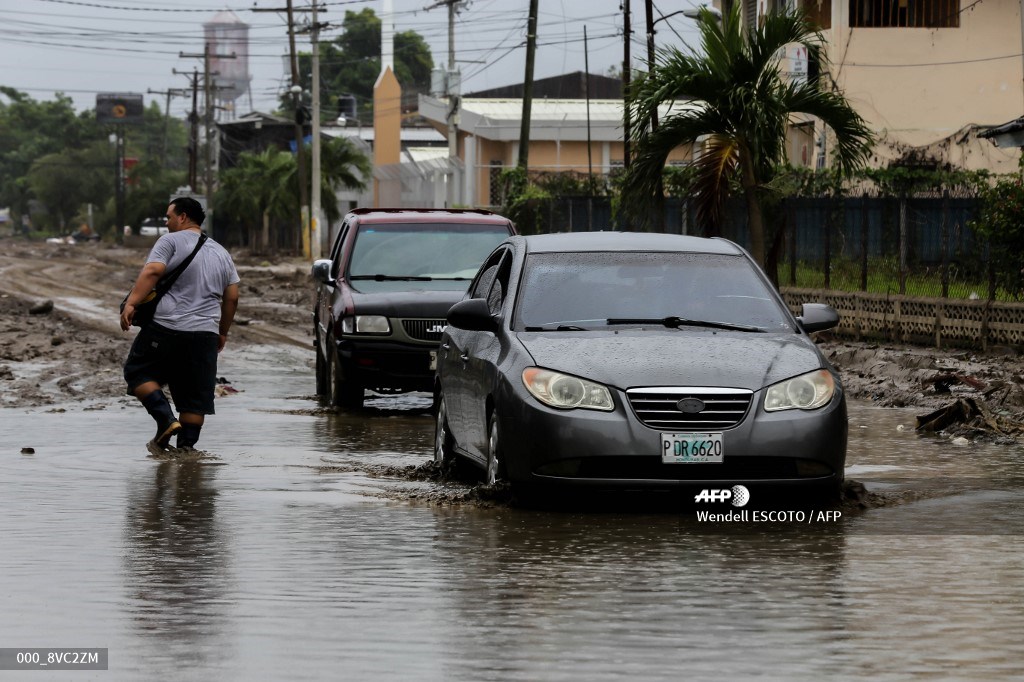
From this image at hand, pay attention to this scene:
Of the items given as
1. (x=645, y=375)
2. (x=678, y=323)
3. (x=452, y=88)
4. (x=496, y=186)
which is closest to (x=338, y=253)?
(x=678, y=323)

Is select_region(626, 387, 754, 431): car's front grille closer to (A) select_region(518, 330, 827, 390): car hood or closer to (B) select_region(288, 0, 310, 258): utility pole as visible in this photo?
(A) select_region(518, 330, 827, 390): car hood

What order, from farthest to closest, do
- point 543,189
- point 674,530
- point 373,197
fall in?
point 373,197 → point 543,189 → point 674,530

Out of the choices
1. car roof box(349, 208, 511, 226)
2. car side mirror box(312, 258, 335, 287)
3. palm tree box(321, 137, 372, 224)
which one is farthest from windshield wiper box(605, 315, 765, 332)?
palm tree box(321, 137, 372, 224)

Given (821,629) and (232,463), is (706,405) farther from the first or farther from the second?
(232,463)

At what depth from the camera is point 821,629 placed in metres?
6.33

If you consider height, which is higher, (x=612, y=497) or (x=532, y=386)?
(x=532, y=386)

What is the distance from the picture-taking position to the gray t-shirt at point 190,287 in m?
12.3

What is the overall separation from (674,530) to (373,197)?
8128cm

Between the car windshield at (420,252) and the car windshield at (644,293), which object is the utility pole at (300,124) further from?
the car windshield at (644,293)

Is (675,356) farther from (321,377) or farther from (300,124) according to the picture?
(300,124)

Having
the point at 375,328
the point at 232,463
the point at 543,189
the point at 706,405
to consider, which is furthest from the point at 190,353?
the point at 543,189

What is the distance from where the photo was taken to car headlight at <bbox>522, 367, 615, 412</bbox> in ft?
28.6

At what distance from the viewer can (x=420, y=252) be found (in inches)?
671

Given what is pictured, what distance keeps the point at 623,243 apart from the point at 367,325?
5.87 meters
